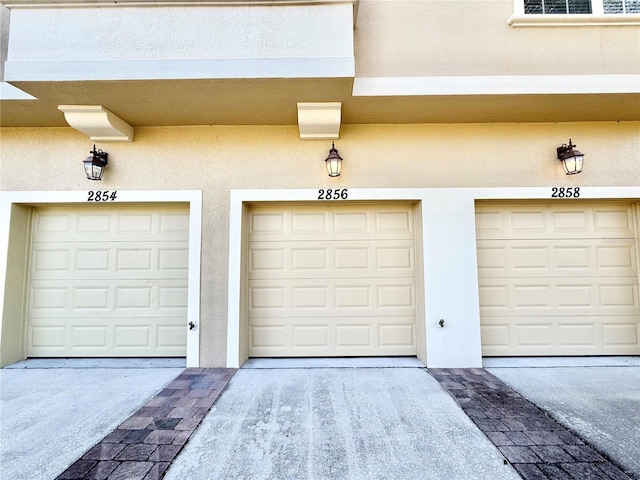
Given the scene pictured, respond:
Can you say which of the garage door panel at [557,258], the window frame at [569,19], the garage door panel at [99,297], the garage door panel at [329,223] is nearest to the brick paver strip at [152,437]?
the garage door panel at [99,297]

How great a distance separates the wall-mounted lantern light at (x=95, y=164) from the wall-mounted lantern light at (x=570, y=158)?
5817 millimetres

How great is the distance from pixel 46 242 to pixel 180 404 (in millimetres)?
3133

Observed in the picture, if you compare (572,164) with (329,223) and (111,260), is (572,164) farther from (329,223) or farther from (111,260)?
(111,260)

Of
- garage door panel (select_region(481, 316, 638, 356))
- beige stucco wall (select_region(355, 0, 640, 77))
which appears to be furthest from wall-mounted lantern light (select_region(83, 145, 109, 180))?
garage door panel (select_region(481, 316, 638, 356))

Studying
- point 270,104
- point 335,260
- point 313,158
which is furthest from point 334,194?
point 270,104

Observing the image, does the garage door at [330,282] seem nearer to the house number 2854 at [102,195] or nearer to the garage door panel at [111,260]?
the garage door panel at [111,260]

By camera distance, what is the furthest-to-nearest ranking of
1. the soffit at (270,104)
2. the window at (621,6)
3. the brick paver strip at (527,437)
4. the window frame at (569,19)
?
1. the window at (621,6)
2. the window frame at (569,19)
3. the soffit at (270,104)
4. the brick paver strip at (527,437)

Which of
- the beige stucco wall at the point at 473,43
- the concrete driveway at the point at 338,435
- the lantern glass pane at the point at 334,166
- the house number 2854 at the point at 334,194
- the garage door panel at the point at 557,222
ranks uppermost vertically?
the beige stucco wall at the point at 473,43

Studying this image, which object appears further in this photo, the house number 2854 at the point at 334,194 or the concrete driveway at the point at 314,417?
the house number 2854 at the point at 334,194

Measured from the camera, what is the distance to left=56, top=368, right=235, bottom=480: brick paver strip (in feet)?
6.45

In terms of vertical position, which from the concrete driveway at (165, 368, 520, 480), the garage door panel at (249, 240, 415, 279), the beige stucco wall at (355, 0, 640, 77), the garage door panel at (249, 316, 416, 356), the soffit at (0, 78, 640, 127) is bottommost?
the concrete driveway at (165, 368, 520, 480)

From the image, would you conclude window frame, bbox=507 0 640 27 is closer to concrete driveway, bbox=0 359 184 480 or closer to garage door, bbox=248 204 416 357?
garage door, bbox=248 204 416 357

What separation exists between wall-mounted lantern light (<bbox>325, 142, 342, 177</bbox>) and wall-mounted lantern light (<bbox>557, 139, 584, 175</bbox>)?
282cm

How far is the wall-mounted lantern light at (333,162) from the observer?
3742mm
